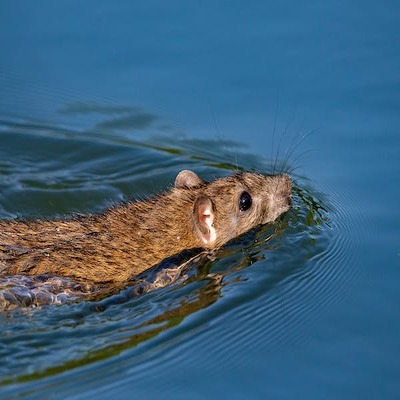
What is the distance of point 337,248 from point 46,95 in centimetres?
425

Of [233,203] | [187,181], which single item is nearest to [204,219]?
[233,203]

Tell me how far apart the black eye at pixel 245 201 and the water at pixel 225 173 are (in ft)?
0.94

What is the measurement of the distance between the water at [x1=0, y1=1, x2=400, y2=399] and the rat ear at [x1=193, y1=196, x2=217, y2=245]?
8.6 inches

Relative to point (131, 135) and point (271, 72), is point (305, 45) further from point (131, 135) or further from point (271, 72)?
point (131, 135)

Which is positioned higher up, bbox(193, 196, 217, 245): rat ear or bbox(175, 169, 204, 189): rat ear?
bbox(175, 169, 204, 189): rat ear

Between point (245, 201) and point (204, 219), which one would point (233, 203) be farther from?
point (204, 219)

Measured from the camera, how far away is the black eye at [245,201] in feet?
33.9

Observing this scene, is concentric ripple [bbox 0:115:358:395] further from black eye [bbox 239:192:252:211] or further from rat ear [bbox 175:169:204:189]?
rat ear [bbox 175:169:204:189]

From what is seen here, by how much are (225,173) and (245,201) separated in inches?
68.7

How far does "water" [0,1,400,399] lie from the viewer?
810 cm

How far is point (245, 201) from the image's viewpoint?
10.4 m

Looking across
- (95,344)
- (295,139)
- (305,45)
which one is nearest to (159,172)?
(295,139)

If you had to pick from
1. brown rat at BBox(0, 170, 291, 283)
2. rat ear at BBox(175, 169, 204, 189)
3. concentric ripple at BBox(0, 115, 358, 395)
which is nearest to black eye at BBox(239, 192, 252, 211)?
brown rat at BBox(0, 170, 291, 283)

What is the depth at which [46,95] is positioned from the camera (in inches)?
501
